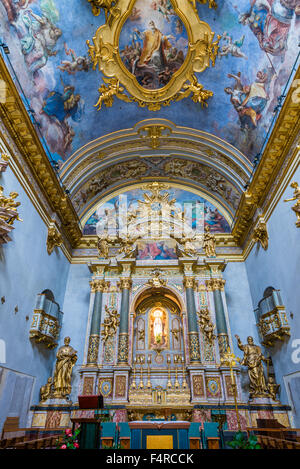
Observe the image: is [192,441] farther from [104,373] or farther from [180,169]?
[180,169]

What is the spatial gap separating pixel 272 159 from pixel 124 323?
834 centimetres

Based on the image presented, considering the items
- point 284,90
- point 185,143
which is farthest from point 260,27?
point 185,143

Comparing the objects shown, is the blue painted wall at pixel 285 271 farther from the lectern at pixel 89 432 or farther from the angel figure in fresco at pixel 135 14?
the angel figure in fresco at pixel 135 14

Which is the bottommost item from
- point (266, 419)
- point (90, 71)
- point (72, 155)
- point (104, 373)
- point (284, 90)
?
point (266, 419)

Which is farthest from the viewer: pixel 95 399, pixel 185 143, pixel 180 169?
pixel 180 169

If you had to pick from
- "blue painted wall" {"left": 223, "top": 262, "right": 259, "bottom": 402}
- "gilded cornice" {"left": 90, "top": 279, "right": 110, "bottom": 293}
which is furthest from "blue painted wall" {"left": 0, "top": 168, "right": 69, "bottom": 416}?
"blue painted wall" {"left": 223, "top": 262, "right": 259, "bottom": 402}

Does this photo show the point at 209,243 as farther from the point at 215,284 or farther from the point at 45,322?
the point at 45,322

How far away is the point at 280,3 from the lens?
849 centimetres

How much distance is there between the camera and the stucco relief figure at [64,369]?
10836 millimetres

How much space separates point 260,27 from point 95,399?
11386 mm

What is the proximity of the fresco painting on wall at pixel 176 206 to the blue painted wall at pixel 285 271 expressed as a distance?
4.04 meters

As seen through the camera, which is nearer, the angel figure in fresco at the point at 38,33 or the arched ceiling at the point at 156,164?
the angel figure in fresco at the point at 38,33

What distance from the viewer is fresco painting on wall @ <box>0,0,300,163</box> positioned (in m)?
8.92

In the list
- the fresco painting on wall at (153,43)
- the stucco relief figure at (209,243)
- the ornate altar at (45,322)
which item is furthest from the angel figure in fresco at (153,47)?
the ornate altar at (45,322)
